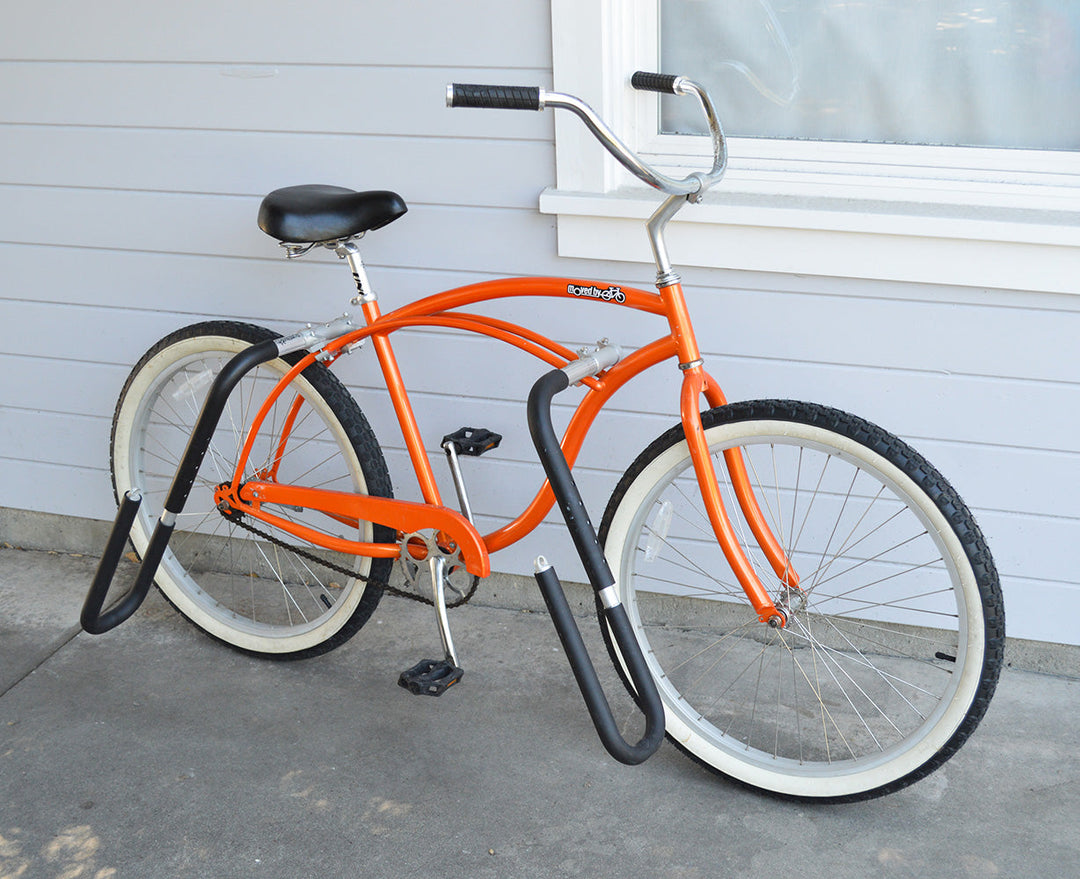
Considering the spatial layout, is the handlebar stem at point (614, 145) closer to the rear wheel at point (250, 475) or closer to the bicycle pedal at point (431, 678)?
the rear wheel at point (250, 475)

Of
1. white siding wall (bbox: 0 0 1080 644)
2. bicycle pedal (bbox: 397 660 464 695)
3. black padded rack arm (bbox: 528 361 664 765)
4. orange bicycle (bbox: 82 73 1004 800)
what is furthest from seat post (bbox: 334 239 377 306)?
bicycle pedal (bbox: 397 660 464 695)

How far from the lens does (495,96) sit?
1.74 metres

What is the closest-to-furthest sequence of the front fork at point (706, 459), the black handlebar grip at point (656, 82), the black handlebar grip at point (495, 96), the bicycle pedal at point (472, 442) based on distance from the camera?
the black handlebar grip at point (495, 96) < the black handlebar grip at point (656, 82) < the front fork at point (706, 459) < the bicycle pedal at point (472, 442)

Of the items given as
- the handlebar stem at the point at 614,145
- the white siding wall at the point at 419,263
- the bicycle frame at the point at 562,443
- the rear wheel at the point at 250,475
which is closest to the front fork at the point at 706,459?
the bicycle frame at the point at 562,443

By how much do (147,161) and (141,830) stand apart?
1.56 m

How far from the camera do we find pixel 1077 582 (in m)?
2.47

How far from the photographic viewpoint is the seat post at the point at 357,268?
7.48 feet

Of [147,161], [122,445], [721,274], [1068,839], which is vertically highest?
[147,161]

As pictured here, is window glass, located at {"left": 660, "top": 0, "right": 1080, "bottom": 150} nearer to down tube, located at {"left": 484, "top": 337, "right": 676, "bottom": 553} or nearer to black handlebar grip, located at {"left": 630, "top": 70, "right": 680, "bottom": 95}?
black handlebar grip, located at {"left": 630, "top": 70, "right": 680, "bottom": 95}

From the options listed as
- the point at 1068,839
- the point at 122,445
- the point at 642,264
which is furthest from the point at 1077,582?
the point at 122,445

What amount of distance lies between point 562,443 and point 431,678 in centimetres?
54

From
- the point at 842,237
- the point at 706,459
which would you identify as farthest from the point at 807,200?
the point at 706,459

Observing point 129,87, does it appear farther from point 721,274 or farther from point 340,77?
point 721,274

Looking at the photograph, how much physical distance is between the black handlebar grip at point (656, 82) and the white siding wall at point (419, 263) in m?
0.49
